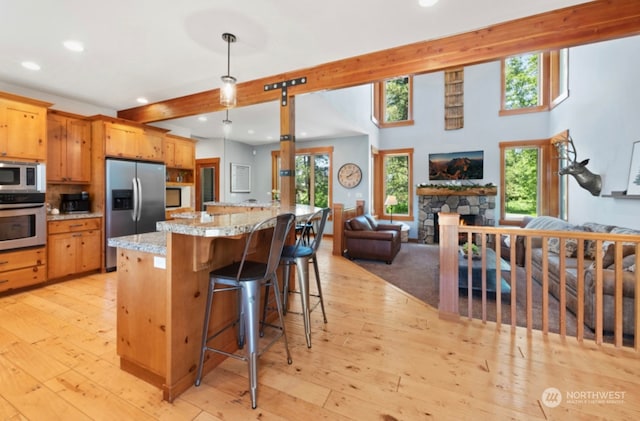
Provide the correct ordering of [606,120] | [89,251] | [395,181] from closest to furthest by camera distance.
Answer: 1. [89,251]
2. [606,120]
3. [395,181]

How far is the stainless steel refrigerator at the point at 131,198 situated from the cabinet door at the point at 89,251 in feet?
0.38

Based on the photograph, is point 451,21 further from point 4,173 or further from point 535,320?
point 4,173

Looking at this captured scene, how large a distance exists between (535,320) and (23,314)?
4992 millimetres

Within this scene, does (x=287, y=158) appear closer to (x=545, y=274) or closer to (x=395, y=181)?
(x=545, y=274)

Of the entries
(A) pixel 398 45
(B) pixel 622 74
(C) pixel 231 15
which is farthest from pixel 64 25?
(B) pixel 622 74

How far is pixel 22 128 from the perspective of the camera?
3264 millimetres

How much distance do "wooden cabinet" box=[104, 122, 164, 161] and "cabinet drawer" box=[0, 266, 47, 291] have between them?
1740mm

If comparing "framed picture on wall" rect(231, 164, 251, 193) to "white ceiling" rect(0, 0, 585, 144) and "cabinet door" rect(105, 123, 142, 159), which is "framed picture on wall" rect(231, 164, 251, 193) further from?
"white ceiling" rect(0, 0, 585, 144)

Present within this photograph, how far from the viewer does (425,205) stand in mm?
7285

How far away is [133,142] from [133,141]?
0.05ft

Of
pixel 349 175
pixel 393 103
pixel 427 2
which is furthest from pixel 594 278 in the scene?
pixel 393 103

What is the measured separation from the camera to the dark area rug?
9.18 ft

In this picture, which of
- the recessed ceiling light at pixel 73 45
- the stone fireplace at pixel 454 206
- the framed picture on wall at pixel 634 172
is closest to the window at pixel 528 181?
the stone fireplace at pixel 454 206

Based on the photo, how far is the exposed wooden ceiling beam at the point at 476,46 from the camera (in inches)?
82.4
